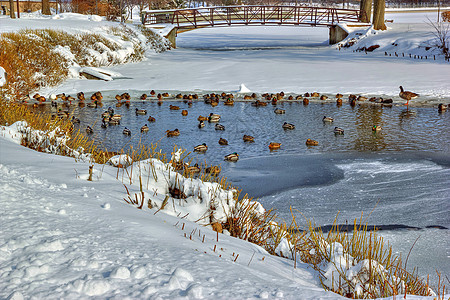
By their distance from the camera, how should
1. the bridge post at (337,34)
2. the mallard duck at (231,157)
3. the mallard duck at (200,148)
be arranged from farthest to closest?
the bridge post at (337,34), the mallard duck at (200,148), the mallard duck at (231,157)

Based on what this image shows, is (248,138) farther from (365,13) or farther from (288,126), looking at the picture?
(365,13)

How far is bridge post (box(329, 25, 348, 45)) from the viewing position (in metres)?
31.0

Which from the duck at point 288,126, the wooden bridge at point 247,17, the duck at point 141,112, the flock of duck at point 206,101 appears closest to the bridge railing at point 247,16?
the wooden bridge at point 247,17

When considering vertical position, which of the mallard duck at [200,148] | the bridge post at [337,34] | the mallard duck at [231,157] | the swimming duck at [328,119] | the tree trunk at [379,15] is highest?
the tree trunk at [379,15]

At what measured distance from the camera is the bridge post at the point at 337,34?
3097cm

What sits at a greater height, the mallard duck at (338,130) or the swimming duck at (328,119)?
the swimming duck at (328,119)

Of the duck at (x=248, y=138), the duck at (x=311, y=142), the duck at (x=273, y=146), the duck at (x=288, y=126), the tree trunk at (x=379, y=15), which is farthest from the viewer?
the tree trunk at (x=379, y=15)

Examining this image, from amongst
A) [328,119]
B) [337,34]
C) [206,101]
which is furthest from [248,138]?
[337,34]

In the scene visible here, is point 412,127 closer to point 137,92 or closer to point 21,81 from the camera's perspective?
point 137,92

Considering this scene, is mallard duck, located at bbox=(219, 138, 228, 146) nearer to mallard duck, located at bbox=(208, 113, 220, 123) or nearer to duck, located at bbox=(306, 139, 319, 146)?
duck, located at bbox=(306, 139, 319, 146)

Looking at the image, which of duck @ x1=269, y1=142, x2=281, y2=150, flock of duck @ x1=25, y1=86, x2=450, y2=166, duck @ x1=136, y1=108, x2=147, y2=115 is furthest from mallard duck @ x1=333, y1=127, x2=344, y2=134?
duck @ x1=136, y1=108, x2=147, y2=115

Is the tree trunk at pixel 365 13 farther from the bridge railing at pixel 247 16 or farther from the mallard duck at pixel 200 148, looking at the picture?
the mallard duck at pixel 200 148

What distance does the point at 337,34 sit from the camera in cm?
3180

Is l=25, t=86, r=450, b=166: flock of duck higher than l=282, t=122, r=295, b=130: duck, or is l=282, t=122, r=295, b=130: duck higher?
l=25, t=86, r=450, b=166: flock of duck
